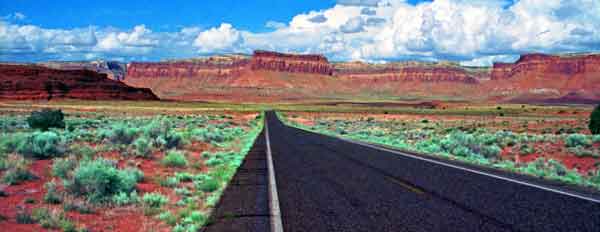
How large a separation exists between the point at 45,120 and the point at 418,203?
30058 mm

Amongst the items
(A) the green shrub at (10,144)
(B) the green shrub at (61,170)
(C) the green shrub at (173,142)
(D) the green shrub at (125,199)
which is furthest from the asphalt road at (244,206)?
(C) the green shrub at (173,142)

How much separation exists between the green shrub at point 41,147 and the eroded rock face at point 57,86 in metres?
102

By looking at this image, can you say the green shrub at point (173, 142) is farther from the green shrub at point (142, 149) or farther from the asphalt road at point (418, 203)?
the asphalt road at point (418, 203)

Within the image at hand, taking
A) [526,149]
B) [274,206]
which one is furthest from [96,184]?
[526,149]

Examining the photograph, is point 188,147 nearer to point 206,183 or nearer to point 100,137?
point 100,137

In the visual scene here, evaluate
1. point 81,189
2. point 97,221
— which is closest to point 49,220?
point 97,221

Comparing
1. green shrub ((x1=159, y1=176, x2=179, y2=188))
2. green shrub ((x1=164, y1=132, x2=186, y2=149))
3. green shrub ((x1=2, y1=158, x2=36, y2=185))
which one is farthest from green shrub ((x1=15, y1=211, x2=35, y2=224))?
green shrub ((x1=164, y1=132, x2=186, y2=149))

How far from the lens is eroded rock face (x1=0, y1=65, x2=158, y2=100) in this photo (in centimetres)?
11188

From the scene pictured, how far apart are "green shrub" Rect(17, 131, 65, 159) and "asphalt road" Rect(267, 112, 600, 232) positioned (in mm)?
7560

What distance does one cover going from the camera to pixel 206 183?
41.6 ft

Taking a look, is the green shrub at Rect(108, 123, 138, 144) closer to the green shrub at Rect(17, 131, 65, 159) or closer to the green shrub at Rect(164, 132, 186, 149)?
the green shrub at Rect(164, 132, 186, 149)

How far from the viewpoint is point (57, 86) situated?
119062mm

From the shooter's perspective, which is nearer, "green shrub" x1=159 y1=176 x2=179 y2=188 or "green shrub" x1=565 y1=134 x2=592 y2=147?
"green shrub" x1=159 y1=176 x2=179 y2=188

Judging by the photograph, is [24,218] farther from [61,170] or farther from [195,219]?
[61,170]
